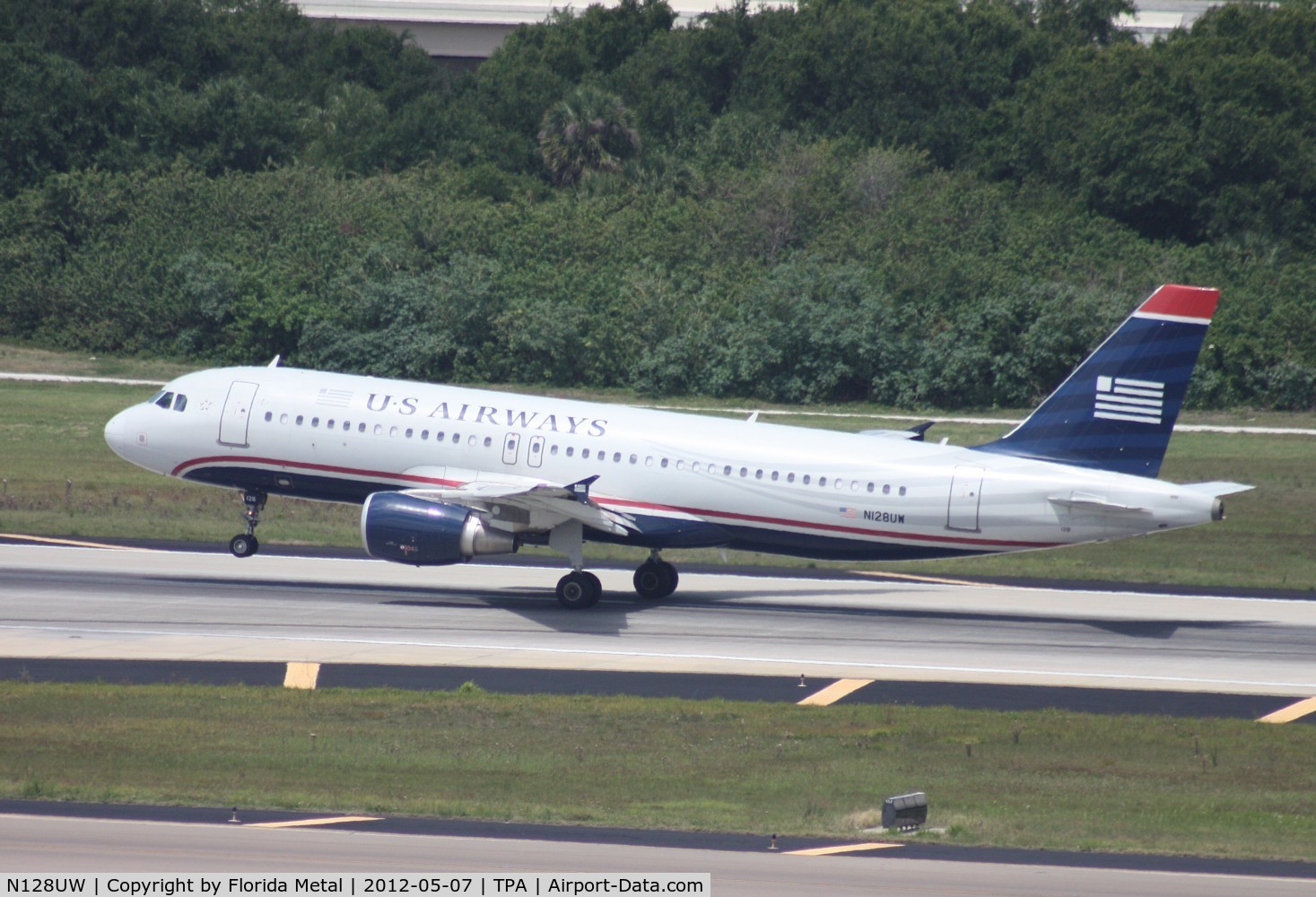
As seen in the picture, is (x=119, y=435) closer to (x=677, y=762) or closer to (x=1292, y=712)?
(x=677, y=762)

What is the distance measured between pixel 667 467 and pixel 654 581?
2977 mm

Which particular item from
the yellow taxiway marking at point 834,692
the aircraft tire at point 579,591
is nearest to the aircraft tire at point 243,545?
the aircraft tire at point 579,591

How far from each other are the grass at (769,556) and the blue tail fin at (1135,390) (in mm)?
9178

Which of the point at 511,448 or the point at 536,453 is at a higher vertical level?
the point at 511,448

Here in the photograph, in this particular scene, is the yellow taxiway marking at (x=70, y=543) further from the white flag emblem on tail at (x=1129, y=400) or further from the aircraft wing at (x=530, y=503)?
the white flag emblem on tail at (x=1129, y=400)

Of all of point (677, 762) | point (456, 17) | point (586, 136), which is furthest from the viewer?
point (456, 17)

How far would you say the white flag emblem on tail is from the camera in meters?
32.8

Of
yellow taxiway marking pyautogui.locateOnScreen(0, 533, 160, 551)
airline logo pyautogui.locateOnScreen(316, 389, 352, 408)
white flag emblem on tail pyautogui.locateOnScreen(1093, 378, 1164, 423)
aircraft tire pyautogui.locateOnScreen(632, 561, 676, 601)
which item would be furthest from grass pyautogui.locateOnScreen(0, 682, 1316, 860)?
yellow taxiway marking pyautogui.locateOnScreen(0, 533, 160, 551)

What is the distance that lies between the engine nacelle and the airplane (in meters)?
0.04

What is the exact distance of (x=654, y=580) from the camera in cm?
3647

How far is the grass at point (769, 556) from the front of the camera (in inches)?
1694

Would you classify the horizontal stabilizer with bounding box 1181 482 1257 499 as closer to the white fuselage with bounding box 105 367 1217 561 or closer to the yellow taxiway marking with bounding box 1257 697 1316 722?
the white fuselage with bounding box 105 367 1217 561

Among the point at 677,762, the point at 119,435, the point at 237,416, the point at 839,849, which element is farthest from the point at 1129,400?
the point at 119,435

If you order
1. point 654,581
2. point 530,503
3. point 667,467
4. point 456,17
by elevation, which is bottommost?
point 654,581
